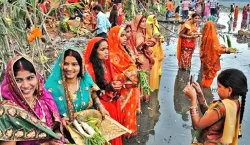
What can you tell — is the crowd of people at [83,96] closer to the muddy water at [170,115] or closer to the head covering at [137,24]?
the muddy water at [170,115]

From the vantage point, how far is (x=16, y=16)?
337cm

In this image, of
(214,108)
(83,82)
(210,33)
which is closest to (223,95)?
(214,108)

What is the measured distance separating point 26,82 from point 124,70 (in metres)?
2.08

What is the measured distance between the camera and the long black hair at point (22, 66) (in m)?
2.25

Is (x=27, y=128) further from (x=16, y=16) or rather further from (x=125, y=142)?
(x=125, y=142)

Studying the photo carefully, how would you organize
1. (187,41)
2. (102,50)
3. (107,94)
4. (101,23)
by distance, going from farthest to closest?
1. (101,23)
2. (187,41)
3. (107,94)
4. (102,50)

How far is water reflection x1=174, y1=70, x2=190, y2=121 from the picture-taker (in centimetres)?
580

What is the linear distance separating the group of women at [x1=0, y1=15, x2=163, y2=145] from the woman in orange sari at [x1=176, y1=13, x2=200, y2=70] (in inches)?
134

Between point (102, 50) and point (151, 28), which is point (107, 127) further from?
point (151, 28)

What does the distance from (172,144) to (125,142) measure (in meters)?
0.66

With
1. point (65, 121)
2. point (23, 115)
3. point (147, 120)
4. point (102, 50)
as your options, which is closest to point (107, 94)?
point (102, 50)

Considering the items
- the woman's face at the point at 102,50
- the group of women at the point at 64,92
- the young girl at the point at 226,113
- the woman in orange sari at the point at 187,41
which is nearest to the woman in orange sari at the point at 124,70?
the group of women at the point at 64,92

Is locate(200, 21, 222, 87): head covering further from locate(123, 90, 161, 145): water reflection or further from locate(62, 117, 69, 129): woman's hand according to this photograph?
locate(62, 117, 69, 129): woman's hand

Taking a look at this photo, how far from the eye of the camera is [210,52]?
6820mm
